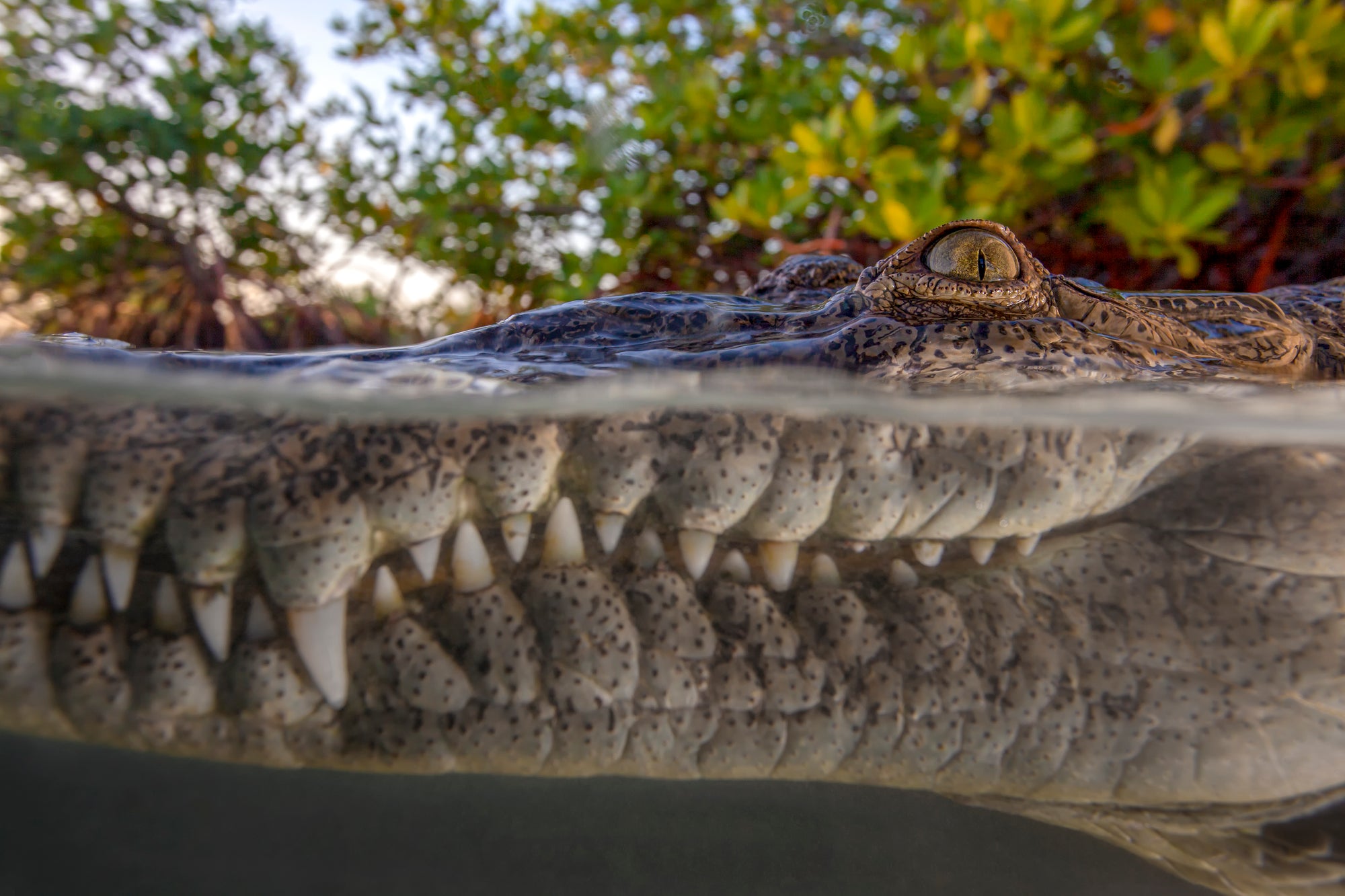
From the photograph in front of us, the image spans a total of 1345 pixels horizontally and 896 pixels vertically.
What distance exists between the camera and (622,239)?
11.9 feet

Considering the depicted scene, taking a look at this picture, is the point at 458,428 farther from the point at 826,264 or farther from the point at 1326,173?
the point at 1326,173

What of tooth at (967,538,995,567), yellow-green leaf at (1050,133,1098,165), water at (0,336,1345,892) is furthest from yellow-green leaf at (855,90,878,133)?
tooth at (967,538,995,567)

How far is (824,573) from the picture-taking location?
3.88ft

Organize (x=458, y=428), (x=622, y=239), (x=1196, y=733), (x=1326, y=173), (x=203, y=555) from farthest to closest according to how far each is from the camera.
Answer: (x=622, y=239) < (x=1326, y=173) < (x=1196, y=733) < (x=458, y=428) < (x=203, y=555)

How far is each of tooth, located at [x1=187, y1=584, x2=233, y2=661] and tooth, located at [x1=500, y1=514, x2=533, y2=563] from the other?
332 mm

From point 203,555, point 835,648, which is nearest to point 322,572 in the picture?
point 203,555

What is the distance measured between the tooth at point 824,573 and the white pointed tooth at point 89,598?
93 cm

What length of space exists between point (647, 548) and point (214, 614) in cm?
54

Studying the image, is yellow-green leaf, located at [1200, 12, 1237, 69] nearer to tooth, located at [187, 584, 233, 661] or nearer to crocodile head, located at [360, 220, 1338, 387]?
crocodile head, located at [360, 220, 1338, 387]

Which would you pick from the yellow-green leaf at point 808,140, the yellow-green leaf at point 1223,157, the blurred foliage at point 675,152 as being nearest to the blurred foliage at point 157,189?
the blurred foliage at point 675,152

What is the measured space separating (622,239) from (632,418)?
269 cm

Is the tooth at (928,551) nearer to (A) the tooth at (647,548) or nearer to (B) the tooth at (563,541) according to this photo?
(A) the tooth at (647,548)

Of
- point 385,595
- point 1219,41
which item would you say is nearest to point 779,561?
point 385,595

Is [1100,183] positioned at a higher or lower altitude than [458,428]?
higher
